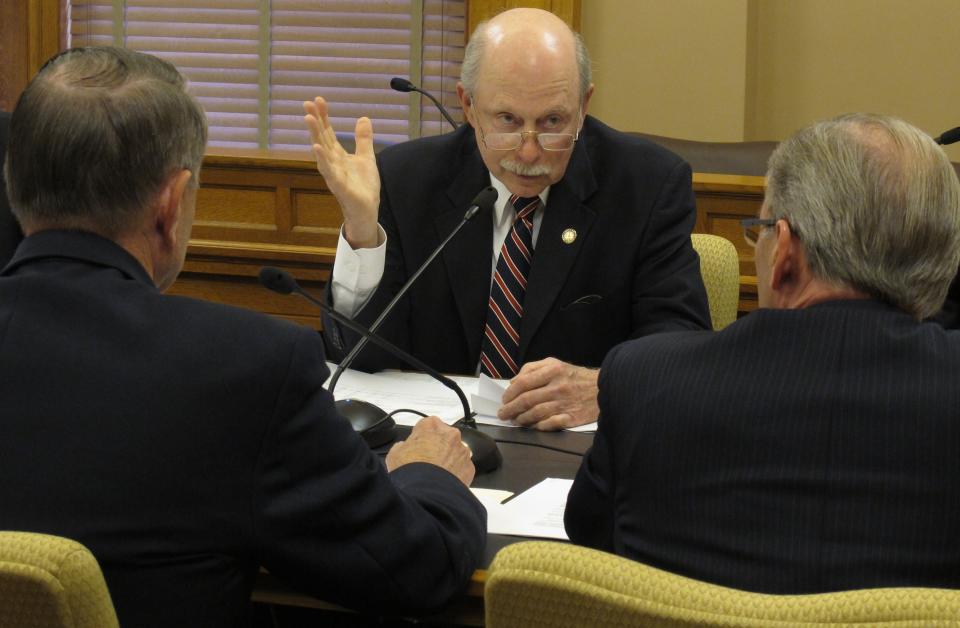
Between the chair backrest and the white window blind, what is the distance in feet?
16.3

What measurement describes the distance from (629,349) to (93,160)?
0.64 m

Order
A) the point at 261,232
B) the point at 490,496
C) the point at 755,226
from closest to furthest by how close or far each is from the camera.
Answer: the point at 755,226
the point at 490,496
the point at 261,232

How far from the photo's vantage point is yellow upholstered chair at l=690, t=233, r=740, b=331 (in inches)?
118

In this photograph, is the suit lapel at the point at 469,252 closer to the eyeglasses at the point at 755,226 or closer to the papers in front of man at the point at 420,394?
the papers in front of man at the point at 420,394

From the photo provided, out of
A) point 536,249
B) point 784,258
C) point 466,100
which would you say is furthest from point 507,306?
point 784,258

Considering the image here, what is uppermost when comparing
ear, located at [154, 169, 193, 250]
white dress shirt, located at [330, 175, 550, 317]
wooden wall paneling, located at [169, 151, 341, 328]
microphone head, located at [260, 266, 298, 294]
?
ear, located at [154, 169, 193, 250]

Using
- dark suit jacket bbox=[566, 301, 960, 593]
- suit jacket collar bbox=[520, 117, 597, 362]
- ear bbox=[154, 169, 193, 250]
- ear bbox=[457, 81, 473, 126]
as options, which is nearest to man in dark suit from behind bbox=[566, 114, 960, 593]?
dark suit jacket bbox=[566, 301, 960, 593]

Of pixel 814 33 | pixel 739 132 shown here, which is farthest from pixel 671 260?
pixel 814 33

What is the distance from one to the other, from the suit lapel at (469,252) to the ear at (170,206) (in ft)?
4.28

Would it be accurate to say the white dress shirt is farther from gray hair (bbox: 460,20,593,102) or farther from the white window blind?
the white window blind

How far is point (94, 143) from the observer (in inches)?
53.7

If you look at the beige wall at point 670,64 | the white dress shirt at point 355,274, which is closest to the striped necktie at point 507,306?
the white dress shirt at point 355,274

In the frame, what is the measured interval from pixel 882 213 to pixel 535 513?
0.60 metres

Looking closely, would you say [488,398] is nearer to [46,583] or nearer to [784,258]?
[784,258]
